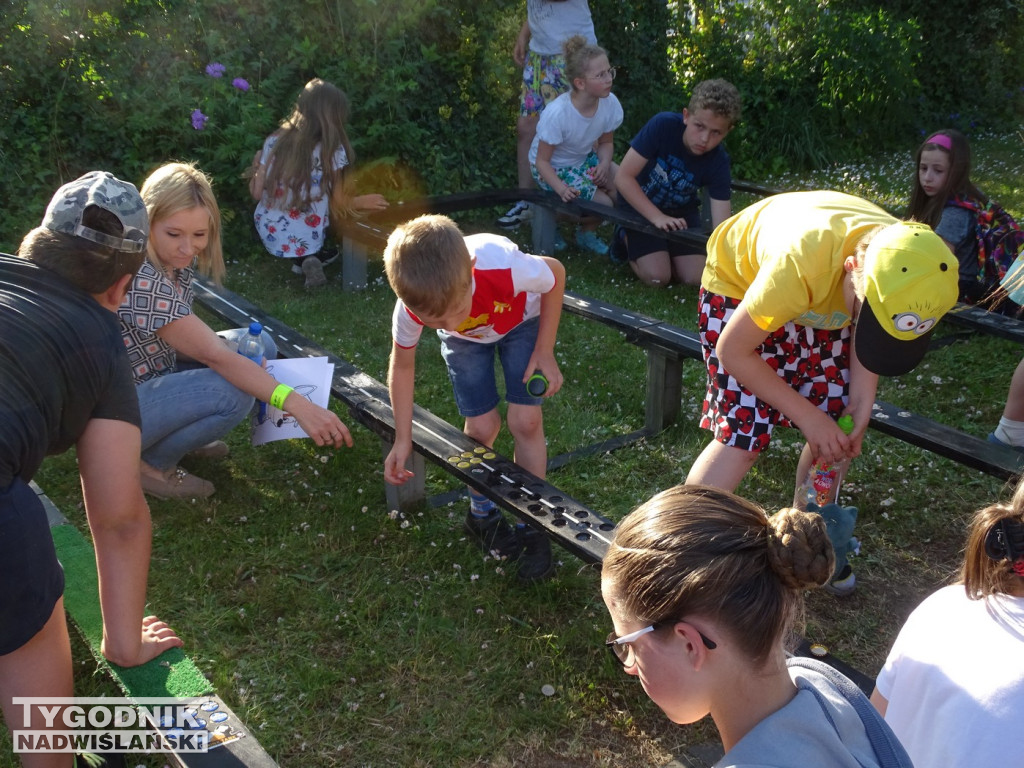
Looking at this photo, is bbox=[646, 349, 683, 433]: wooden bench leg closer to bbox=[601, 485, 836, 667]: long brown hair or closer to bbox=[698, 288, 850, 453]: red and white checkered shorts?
bbox=[698, 288, 850, 453]: red and white checkered shorts

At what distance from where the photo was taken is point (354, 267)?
618cm

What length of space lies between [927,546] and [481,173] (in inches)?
207

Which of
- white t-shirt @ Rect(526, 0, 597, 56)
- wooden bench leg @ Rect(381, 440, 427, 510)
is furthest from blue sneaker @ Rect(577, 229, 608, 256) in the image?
wooden bench leg @ Rect(381, 440, 427, 510)

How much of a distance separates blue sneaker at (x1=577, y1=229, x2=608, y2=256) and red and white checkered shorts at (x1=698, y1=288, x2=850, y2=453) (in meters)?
4.23

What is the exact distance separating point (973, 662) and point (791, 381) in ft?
4.73

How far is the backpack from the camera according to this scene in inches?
197

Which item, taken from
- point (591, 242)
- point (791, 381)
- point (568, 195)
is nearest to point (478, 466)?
point (791, 381)

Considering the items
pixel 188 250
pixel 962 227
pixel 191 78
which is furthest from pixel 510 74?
pixel 188 250

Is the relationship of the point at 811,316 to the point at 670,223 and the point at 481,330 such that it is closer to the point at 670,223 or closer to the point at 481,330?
the point at 481,330

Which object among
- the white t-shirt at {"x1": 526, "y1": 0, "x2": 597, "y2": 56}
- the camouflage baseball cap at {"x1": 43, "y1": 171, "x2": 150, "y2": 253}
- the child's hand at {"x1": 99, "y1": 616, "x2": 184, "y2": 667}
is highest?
the white t-shirt at {"x1": 526, "y1": 0, "x2": 597, "y2": 56}

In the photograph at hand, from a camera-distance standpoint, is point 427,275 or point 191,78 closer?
point 427,275

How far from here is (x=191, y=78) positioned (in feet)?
21.2

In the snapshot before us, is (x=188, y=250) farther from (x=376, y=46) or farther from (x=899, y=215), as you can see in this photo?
(x=899, y=215)

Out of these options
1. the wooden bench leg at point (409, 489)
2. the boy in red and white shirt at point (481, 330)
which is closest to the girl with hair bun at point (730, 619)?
the boy in red and white shirt at point (481, 330)
